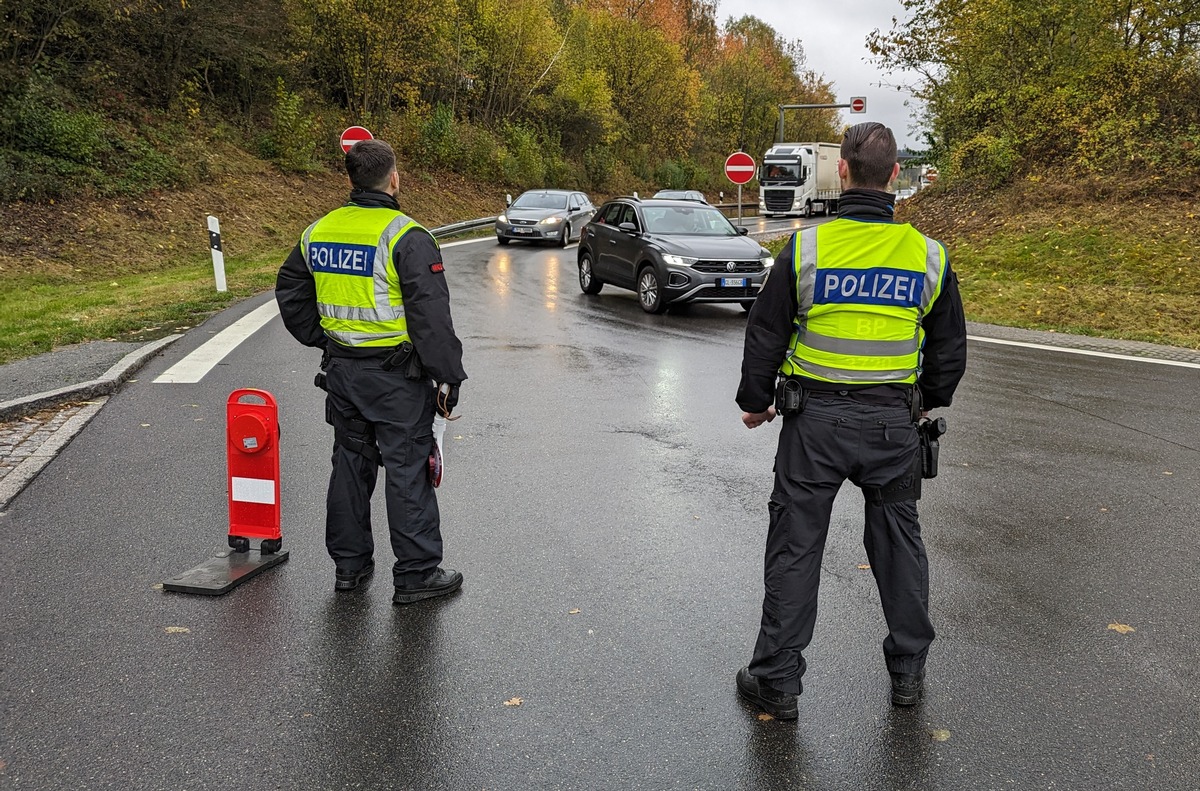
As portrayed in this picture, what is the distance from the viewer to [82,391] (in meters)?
8.05

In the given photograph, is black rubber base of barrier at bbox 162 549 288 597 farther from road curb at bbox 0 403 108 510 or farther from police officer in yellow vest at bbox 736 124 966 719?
police officer in yellow vest at bbox 736 124 966 719

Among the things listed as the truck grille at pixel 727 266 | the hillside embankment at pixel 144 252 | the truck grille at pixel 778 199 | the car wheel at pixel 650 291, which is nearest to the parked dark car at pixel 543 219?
the hillside embankment at pixel 144 252

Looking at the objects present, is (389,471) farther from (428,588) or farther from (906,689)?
(906,689)

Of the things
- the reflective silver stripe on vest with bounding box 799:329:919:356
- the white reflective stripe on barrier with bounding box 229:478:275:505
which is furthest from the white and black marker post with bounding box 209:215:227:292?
the reflective silver stripe on vest with bounding box 799:329:919:356

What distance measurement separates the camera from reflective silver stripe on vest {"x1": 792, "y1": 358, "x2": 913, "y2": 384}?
11.1 ft

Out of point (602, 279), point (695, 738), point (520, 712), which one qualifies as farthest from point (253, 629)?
point (602, 279)

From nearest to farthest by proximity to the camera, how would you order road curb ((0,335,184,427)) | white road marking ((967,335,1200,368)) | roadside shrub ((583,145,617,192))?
1. road curb ((0,335,184,427))
2. white road marking ((967,335,1200,368))
3. roadside shrub ((583,145,617,192))

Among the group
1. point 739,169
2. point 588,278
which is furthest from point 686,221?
point 739,169

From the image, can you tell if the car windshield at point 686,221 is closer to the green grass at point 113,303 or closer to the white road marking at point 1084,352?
the white road marking at point 1084,352

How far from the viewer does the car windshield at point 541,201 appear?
26969 millimetres

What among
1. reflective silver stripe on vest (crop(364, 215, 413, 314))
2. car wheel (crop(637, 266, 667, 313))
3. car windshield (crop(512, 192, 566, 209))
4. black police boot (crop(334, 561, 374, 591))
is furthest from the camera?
car windshield (crop(512, 192, 566, 209))

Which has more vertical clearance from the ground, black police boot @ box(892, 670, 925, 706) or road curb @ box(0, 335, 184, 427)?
road curb @ box(0, 335, 184, 427)

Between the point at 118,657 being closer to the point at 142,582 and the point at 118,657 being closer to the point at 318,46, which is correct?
the point at 142,582

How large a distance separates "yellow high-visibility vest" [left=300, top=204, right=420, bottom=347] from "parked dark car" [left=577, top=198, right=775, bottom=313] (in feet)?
32.1
